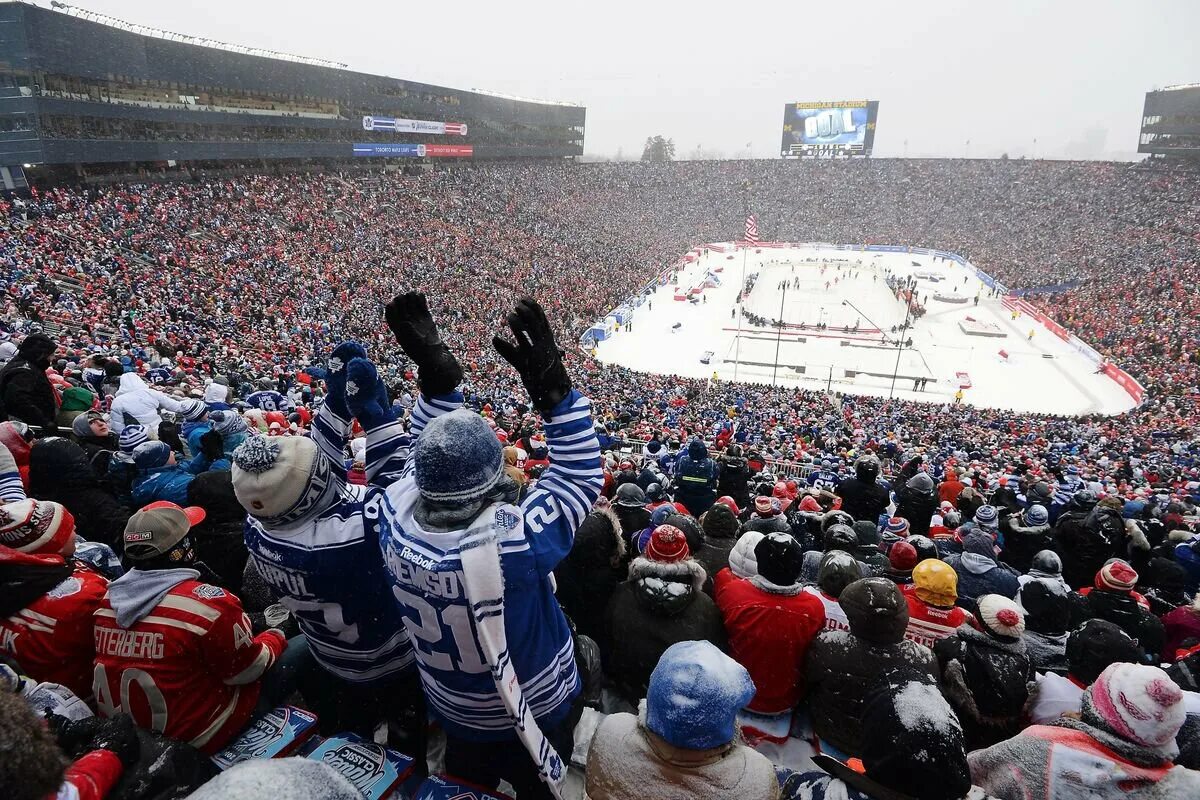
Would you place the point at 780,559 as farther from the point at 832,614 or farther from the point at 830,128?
the point at 830,128

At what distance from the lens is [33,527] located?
2459 millimetres

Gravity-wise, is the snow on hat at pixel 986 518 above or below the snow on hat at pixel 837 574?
below

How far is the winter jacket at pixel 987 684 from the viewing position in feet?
9.21

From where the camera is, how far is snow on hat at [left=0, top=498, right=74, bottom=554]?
7.88ft

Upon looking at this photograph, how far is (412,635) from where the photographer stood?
2.30 m

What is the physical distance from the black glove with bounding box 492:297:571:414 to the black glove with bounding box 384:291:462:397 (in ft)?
2.35

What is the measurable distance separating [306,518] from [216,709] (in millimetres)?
851

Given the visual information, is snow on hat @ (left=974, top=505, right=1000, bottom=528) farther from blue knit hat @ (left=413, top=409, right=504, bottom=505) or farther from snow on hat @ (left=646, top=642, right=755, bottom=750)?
blue knit hat @ (left=413, top=409, right=504, bottom=505)

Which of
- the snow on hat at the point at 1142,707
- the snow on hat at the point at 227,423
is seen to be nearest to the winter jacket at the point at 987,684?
the snow on hat at the point at 1142,707

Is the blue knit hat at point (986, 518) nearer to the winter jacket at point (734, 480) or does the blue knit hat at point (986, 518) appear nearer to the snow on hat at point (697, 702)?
the winter jacket at point (734, 480)

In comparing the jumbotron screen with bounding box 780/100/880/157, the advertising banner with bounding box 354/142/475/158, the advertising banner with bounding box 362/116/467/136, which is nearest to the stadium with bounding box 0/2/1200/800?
the advertising banner with bounding box 354/142/475/158

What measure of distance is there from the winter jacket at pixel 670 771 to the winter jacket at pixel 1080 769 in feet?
3.10

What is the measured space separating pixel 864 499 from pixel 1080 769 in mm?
4988

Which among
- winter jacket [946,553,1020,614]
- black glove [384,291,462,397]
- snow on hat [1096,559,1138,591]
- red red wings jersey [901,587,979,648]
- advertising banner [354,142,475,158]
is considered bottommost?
winter jacket [946,553,1020,614]
